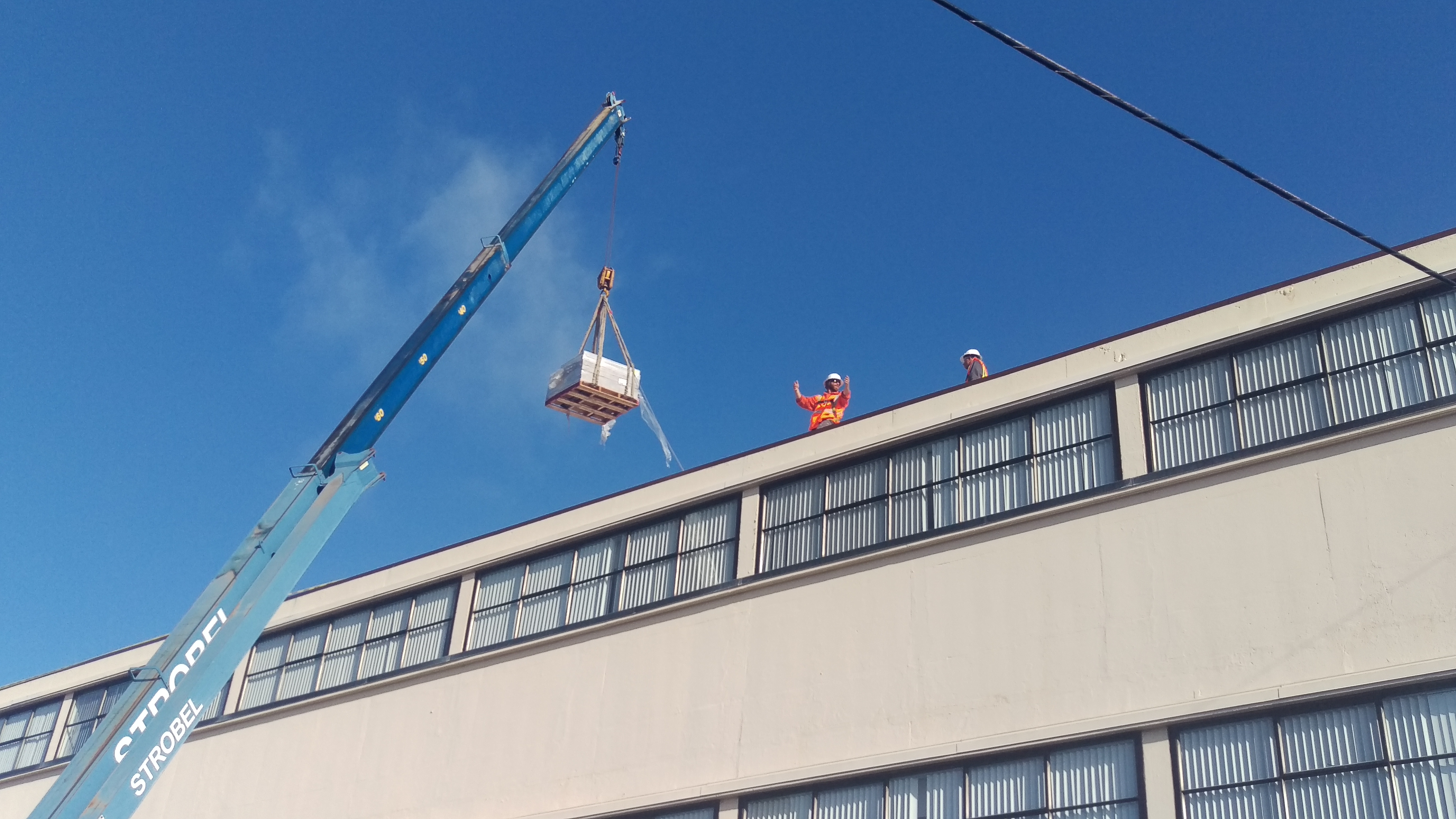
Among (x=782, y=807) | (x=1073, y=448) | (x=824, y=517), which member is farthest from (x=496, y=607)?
(x=1073, y=448)

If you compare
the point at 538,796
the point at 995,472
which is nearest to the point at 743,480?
the point at 995,472

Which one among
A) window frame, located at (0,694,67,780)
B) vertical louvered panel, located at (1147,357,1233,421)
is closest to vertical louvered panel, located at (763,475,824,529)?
vertical louvered panel, located at (1147,357,1233,421)

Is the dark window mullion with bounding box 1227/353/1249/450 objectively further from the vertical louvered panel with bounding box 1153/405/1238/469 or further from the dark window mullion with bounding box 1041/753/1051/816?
the dark window mullion with bounding box 1041/753/1051/816

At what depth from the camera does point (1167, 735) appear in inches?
553

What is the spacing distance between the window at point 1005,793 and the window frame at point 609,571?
3.60 meters

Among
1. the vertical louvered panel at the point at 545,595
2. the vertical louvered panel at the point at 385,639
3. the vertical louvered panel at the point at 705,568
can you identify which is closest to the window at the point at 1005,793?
the vertical louvered panel at the point at 705,568

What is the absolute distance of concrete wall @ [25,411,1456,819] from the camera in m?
13.6

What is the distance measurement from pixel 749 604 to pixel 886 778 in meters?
3.32

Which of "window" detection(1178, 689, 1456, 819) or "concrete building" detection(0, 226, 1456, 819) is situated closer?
"window" detection(1178, 689, 1456, 819)

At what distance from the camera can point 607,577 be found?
818 inches

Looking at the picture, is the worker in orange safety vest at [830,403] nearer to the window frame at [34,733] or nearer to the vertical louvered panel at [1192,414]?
the vertical louvered panel at [1192,414]

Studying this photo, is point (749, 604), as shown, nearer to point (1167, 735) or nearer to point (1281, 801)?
point (1167, 735)

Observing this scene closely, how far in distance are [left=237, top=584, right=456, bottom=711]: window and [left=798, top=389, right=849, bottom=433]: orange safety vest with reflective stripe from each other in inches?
255

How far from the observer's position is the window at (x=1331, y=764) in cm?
1256
